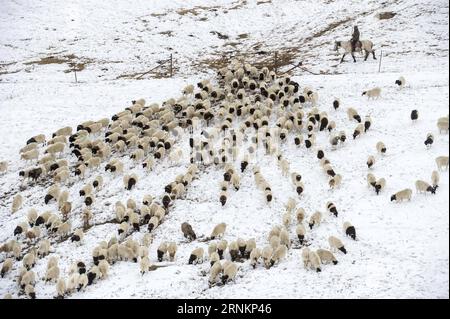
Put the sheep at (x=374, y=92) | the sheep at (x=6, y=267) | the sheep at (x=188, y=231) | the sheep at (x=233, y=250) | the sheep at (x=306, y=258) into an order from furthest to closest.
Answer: the sheep at (x=374, y=92) < the sheep at (x=188, y=231) < the sheep at (x=6, y=267) < the sheep at (x=233, y=250) < the sheep at (x=306, y=258)

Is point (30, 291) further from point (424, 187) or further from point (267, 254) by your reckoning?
point (424, 187)

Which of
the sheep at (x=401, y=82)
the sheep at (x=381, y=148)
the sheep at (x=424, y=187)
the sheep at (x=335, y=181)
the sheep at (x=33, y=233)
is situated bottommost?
the sheep at (x=33, y=233)

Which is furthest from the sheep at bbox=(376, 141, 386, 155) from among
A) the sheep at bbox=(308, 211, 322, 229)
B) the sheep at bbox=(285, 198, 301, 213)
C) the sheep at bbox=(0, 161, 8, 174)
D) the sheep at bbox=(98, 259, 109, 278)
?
the sheep at bbox=(0, 161, 8, 174)

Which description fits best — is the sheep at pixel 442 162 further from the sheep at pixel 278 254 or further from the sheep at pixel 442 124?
the sheep at pixel 278 254

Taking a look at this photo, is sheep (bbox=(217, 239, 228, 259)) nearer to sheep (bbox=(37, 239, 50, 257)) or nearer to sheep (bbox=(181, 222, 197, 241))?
sheep (bbox=(181, 222, 197, 241))

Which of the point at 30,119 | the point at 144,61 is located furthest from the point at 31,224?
the point at 144,61

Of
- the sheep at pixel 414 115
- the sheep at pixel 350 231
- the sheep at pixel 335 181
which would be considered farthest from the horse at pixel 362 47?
the sheep at pixel 350 231
